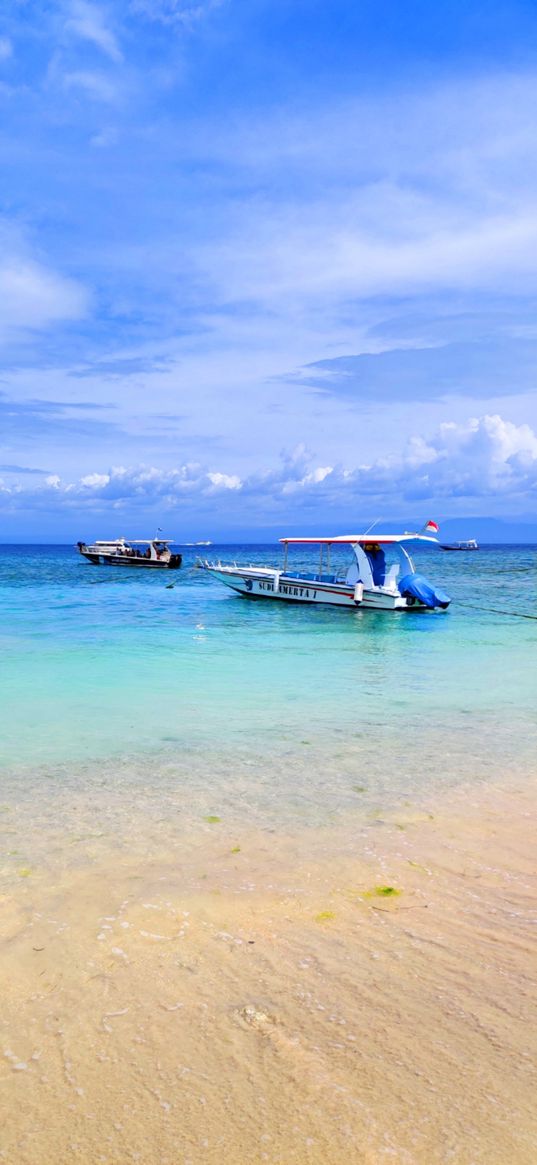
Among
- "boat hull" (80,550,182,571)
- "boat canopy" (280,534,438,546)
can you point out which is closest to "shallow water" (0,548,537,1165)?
"boat canopy" (280,534,438,546)

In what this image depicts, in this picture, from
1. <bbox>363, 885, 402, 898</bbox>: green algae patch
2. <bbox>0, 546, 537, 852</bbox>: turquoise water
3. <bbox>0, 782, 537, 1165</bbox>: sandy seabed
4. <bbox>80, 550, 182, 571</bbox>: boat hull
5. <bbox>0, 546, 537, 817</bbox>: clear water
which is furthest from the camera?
<bbox>80, 550, 182, 571</bbox>: boat hull

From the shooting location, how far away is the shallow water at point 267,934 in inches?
134

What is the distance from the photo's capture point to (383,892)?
18.6ft

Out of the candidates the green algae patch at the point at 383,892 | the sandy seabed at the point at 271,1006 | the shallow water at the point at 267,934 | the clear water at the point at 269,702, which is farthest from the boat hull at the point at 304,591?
the green algae patch at the point at 383,892

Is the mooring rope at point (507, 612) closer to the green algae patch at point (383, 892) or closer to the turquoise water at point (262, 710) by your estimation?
the turquoise water at point (262, 710)

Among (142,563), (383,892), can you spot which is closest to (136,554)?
(142,563)

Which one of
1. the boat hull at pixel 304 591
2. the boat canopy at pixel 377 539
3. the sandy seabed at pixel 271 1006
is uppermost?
the boat canopy at pixel 377 539

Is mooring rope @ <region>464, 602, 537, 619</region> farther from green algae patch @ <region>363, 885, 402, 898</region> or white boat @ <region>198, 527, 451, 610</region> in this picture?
green algae patch @ <region>363, 885, 402, 898</region>

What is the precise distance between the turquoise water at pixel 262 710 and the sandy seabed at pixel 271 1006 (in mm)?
1754

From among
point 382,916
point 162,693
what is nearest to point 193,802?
point 382,916

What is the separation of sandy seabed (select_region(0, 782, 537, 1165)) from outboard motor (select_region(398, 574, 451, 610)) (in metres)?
24.6

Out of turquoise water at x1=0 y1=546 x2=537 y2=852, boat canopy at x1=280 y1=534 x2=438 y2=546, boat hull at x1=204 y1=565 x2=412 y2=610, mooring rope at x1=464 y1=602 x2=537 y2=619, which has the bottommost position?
turquoise water at x1=0 y1=546 x2=537 y2=852

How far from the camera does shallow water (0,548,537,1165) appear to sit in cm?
341

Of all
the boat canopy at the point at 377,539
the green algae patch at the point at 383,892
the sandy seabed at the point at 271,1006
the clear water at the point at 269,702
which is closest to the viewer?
the sandy seabed at the point at 271,1006
